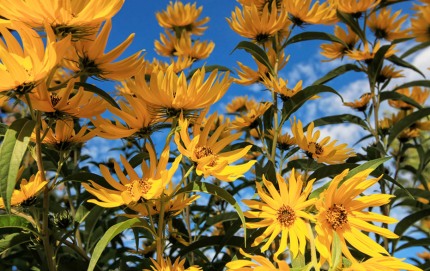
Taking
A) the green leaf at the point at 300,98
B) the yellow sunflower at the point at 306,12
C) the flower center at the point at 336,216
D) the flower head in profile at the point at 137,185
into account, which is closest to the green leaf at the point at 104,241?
the flower head in profile at the point at 137,185

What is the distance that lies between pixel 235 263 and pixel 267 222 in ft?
0.67

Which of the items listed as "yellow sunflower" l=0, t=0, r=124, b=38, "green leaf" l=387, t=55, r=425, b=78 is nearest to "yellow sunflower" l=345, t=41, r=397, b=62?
"green leaf" l=387, t=55, r=425, b=78

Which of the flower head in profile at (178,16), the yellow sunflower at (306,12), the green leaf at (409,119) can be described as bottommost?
the green leaf at (409,119)

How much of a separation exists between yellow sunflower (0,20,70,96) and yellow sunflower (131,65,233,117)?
186 mm

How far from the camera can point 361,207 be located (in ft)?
2.93

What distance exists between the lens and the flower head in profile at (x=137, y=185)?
0.82 m

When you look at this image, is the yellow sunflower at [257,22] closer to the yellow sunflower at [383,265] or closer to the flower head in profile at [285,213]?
the flower head in profile at [285,213]

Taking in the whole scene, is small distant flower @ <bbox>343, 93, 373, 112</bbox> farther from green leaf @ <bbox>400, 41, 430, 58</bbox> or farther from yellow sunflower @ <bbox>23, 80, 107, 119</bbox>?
yellow sunflower @ <bbox>23, 80, 107, 119</bbox>

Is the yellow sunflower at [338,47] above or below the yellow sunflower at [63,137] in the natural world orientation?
above

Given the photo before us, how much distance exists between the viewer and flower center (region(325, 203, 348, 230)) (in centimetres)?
83

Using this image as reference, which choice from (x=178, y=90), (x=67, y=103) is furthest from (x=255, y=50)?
(x=67, y=103)

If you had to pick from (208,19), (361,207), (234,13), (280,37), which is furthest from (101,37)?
(208,19)

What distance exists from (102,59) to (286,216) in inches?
21.0

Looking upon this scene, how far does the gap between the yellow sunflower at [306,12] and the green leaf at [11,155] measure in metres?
1.05
